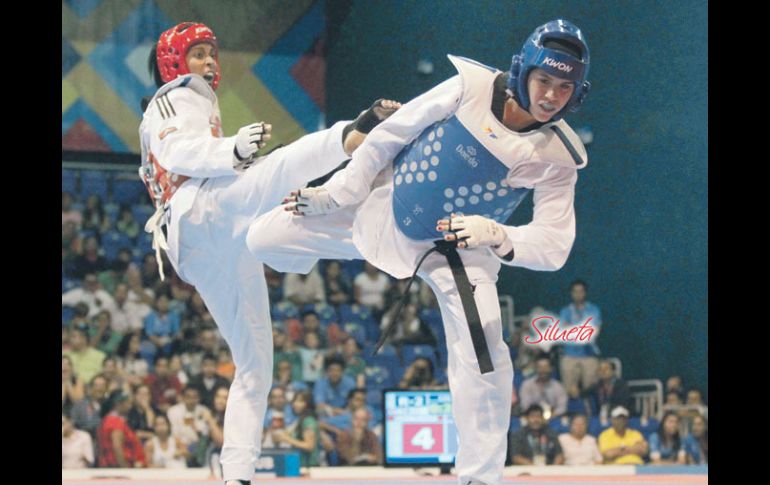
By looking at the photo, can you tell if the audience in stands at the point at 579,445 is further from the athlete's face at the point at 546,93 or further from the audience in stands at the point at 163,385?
the athlete's face at the point at 546,93

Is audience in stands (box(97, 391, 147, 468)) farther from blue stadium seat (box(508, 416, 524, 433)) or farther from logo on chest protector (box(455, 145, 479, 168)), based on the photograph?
logo on chest protector (box(455, 145, 479, 168))

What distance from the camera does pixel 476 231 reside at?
389 centimetres

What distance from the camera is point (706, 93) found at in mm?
8906

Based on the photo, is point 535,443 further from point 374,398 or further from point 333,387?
point 333,387

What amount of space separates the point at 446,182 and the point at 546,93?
1.66 ft

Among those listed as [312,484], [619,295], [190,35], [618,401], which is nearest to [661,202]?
[619,295]

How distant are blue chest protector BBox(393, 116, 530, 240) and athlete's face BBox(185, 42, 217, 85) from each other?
1.15 meters

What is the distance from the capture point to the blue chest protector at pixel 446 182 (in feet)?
13.4

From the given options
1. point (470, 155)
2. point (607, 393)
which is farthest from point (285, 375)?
point (470, 155)

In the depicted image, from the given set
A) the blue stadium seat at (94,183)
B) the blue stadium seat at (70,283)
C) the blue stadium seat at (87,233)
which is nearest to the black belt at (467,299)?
the blue stadium seat at (70,283)

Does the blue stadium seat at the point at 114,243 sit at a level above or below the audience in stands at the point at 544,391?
above

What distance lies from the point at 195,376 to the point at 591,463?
3213 millimetres

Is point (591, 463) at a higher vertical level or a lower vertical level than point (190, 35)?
lower

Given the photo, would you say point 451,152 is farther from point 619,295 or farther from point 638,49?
Result: point 619,295
